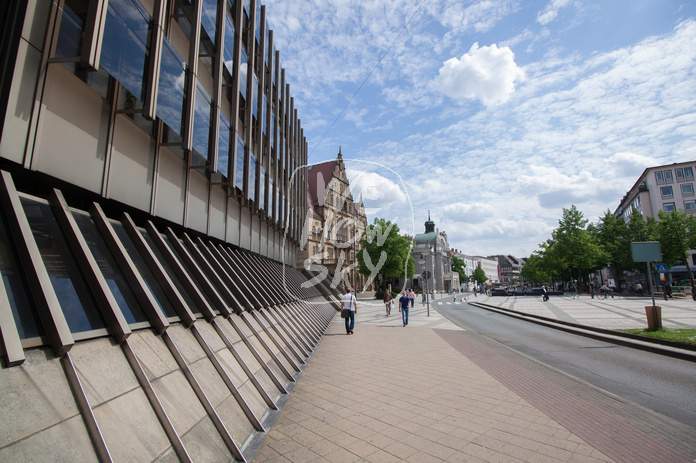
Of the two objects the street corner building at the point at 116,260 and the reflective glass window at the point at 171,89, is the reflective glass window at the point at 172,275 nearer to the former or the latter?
the street corner building at the point at 116,260

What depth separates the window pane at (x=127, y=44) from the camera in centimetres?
470

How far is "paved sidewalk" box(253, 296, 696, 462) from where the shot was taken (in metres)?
4.14

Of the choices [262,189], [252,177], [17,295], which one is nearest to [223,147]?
[252,177]

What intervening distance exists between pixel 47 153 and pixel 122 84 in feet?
4.88

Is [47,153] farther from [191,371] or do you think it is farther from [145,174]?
[191,371]

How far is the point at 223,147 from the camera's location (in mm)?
9086

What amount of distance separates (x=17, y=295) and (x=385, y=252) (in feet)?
180

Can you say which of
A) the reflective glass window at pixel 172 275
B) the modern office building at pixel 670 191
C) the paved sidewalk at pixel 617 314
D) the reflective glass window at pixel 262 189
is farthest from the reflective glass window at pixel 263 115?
the modern office building at pixel 670 191

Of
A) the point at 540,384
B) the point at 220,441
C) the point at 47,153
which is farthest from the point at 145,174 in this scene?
the point at 540,384

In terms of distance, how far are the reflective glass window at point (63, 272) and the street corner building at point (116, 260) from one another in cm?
1

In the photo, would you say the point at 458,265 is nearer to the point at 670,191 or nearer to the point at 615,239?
the point at 670,191

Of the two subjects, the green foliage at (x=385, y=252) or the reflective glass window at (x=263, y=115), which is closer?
the reflective glass window at (x=263, y=115)

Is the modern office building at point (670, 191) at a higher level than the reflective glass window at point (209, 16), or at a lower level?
higher

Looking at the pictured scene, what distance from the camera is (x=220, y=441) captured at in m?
3.82
